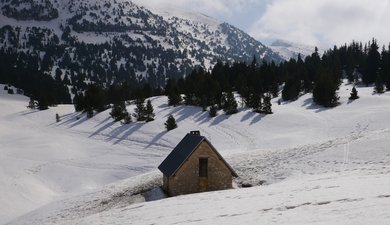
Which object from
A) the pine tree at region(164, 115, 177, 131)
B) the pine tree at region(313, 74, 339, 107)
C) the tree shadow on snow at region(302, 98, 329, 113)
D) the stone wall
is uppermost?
the pine tree at region(313, 74, 339, 107)

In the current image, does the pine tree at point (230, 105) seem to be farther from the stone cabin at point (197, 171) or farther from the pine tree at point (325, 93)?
the stone cabin at point (197, 171)

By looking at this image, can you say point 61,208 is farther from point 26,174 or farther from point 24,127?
point 24,127

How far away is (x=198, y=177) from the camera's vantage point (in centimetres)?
3509

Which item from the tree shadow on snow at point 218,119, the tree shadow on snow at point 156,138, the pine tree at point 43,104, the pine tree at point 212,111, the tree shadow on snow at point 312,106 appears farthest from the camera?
the pine tree at point 43,104

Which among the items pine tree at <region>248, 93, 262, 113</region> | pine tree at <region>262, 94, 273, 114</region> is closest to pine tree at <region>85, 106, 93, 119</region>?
pine tree at <region>248, 93, 262, 113</region>

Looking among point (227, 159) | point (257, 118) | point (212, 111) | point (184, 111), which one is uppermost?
point (212, 111)

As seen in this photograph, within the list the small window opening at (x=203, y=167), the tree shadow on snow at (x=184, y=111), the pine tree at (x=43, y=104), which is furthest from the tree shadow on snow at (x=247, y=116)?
the pine tree at (x=43, y=104)

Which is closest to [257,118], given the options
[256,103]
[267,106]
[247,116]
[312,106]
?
[247,116]

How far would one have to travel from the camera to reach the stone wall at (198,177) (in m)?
34.6

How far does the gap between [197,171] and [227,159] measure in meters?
10.4

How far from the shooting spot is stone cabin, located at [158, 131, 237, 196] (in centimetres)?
3447

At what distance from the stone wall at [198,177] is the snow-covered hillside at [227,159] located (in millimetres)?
2696

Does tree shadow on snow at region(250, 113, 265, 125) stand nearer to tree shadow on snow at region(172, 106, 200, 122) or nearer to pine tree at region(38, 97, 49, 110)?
tree shadow on snow at region(172, 106, 200, 122)

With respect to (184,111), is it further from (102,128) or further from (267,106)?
(267,106)
